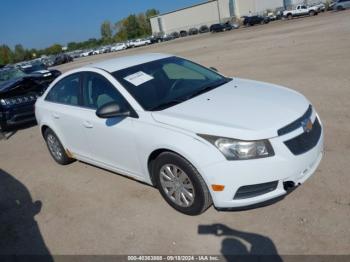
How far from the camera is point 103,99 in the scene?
443cm

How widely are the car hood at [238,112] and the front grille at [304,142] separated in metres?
0.18

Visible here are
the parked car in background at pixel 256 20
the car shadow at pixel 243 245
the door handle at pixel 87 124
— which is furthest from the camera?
the parked car in background at pixel 256 20

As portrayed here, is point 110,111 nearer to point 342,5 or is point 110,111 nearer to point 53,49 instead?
point 342,5

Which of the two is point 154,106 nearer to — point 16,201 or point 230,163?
point 230,163

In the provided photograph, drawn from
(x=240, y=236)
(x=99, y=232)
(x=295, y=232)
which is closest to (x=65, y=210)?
(x=99, y=232)

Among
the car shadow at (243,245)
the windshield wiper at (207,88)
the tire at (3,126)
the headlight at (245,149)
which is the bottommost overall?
the car shadow at (243,245)

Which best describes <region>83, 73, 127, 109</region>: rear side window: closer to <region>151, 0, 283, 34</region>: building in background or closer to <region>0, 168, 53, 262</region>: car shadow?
<region>0, 168, 53, 262</region>: car shadow

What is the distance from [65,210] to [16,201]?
3.24ft

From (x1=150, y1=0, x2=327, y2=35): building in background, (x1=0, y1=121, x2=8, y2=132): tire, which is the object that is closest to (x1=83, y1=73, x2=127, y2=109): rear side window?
(x1=0, y1=121, x2=8, y2=132): tire

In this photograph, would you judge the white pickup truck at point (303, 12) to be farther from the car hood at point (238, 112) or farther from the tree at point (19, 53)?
the tree at point (19, 53)

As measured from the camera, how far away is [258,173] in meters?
3.24

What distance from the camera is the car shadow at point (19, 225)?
380cm

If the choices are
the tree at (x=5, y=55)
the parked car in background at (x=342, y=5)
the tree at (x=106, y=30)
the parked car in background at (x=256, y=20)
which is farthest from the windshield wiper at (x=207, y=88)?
the tree at (x=106, y=30)

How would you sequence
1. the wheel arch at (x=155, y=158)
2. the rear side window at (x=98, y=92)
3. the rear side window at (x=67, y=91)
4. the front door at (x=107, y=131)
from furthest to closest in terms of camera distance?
1. the rear side window at (x=67, y=91)
2. the rear side window at (x=98, y=92)
3. the front door at (x=107, y=131)
4. the wheel arch at (x=155, y=158)
